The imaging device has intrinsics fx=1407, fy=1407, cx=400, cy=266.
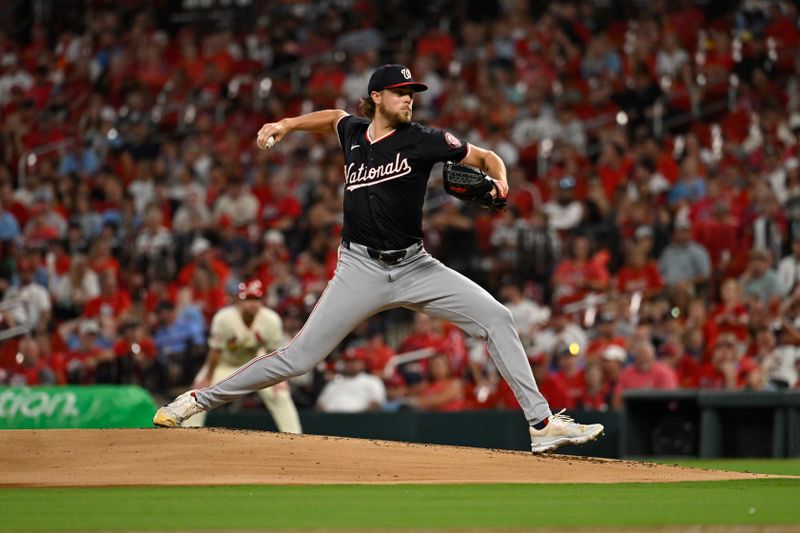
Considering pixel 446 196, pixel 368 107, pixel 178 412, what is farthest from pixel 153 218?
pixel 368 107

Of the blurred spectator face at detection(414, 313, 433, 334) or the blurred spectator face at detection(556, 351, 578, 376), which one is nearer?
the blurred spectator face at detection(556, 351, 578, 376)

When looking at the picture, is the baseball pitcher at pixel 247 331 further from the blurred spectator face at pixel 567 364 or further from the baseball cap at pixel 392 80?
the baseball cap at pixel 392 80

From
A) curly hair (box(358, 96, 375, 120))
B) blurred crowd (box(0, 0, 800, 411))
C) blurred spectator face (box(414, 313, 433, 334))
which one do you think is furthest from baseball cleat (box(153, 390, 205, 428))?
blurred spectator face (box(414, 313, 433, 334))

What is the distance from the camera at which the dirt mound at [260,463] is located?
344 inches

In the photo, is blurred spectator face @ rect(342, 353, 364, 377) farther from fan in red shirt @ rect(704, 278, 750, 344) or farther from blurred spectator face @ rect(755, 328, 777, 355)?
blurred spectator face @ rect(755, 328, 777, 355)

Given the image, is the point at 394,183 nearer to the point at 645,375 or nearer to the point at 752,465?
the point at 752,465

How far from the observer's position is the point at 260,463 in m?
8.95

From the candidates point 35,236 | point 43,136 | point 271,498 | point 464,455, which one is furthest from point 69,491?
point 43,136

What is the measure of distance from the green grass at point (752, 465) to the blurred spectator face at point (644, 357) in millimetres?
1244

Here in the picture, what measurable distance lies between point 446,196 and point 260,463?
10.3 m

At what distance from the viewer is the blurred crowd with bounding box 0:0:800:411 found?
15.9 metres

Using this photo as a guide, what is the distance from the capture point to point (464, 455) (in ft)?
30.5

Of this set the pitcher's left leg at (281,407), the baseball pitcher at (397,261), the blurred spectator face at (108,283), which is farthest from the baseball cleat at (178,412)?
the blurred spectator face at (108,283)

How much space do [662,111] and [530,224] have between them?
10.0 feet
